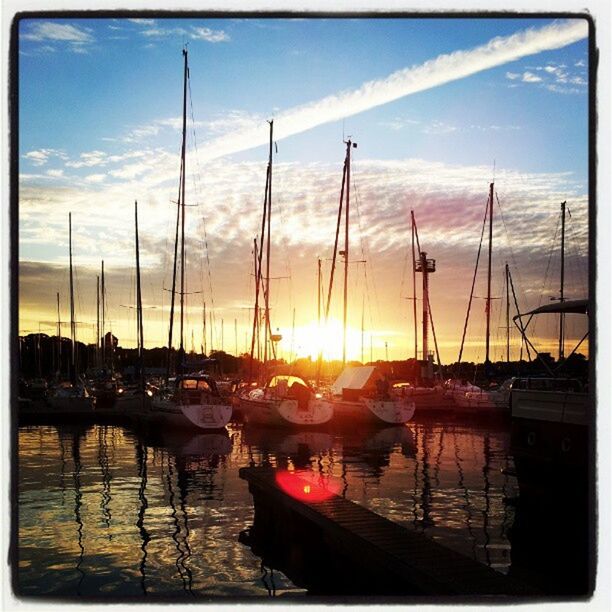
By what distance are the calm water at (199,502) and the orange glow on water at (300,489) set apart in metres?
1.00

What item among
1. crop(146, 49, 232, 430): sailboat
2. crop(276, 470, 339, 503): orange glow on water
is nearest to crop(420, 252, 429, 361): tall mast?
crop(146, 49, 232, 430): sailboat

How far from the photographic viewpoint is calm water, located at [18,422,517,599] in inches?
443

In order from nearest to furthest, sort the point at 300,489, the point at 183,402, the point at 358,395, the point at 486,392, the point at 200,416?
1. the point at 300,489
2. the point at 200,416
3. the point at 183,402
4. the point at 358,395
5. the point at 486,392

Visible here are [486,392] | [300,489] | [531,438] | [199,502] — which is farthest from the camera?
[486,392]

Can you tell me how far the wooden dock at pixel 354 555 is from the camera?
28.5ft

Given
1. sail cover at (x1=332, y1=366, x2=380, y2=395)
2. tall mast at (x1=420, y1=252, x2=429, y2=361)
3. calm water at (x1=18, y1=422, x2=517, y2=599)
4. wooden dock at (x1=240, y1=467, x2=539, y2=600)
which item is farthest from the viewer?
tall mast at (x1=420, y1=252, x2=429, y2=361)

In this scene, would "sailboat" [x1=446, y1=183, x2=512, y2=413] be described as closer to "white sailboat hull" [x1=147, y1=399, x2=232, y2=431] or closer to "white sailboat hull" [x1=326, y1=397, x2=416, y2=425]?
"white sailboat hull" [x1=326, y1=397, x2=416, y2=425]

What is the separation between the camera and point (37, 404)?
5059 cm

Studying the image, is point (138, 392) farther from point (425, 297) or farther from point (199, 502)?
point (199, 502)

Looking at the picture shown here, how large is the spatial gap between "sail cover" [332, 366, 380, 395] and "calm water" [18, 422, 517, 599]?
31.6 ft

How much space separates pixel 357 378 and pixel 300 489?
1158 inches

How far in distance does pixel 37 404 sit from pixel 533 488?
41601 millimetres

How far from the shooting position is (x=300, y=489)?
14.9 meters

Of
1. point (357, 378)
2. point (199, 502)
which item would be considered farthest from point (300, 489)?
point (357, 378)
